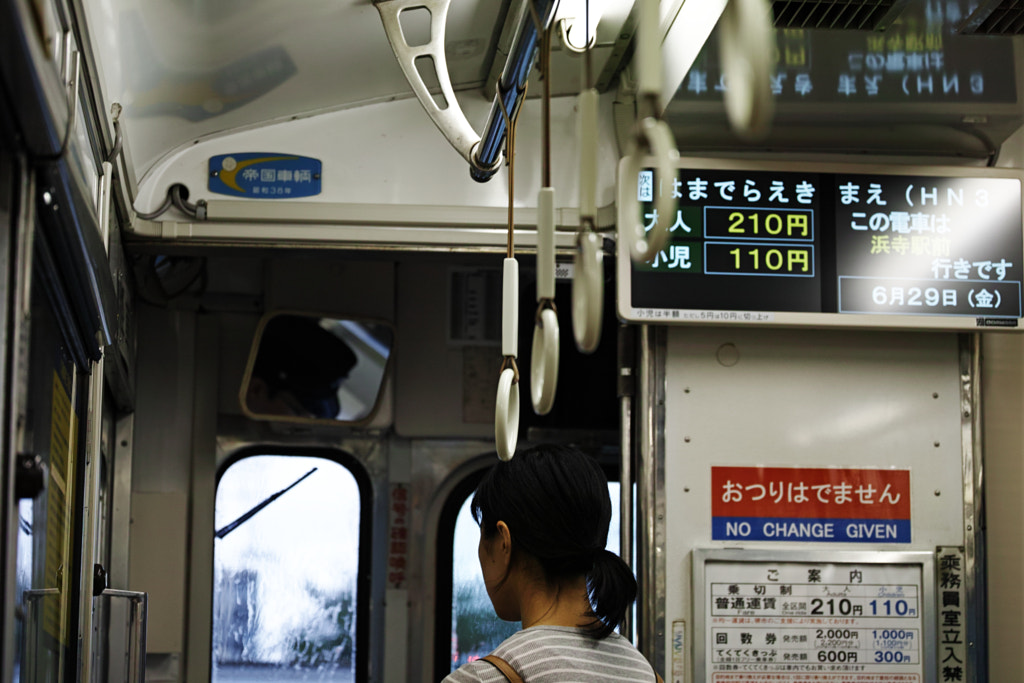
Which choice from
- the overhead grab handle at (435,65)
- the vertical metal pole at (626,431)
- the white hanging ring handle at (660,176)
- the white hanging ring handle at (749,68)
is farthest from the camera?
the vertical metal pole at (626,431)

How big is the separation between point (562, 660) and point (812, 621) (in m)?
2.12

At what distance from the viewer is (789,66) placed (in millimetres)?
3430

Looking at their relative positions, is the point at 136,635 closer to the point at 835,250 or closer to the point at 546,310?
the point at 546,310

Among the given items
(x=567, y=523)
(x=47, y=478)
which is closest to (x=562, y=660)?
(x=567, y=523)

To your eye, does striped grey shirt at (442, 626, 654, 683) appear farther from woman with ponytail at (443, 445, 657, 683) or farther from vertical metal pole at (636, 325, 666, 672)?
vertical metal pole at (636, 325, 666, 672)

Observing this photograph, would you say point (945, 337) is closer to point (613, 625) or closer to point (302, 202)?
point (302, 202)

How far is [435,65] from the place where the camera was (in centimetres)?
275

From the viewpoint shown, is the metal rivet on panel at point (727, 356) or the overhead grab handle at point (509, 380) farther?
the metal rivet on panel at point (727, 356)

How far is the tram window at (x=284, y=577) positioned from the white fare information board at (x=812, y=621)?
6.06ft

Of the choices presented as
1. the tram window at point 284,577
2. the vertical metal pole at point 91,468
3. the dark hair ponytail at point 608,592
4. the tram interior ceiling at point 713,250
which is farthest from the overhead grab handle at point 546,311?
the tram window at point 284,577

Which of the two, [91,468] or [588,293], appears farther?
[91,468]

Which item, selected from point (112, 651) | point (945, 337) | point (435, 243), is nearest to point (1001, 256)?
point (945, 337)

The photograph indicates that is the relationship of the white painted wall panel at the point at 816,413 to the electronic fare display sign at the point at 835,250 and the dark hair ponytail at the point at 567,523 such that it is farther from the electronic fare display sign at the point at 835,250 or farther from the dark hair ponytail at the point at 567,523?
the dark hair ponytail at the point at 567,523

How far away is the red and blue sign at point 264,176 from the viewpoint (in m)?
3.73
